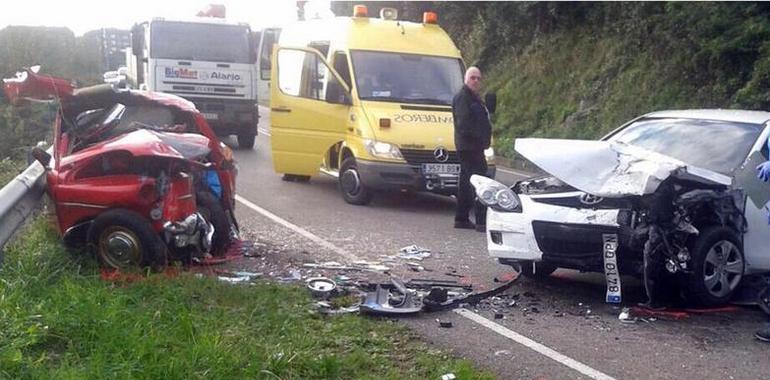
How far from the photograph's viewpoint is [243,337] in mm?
6160

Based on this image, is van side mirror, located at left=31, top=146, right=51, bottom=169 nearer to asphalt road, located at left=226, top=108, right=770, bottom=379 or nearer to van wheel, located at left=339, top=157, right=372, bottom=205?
asphalt road, located at left=226, top=108, right=770, bottom=379

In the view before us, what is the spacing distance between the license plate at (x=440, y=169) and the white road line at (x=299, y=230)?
6.59ft

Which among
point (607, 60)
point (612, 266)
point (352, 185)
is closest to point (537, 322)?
point (612, 266)

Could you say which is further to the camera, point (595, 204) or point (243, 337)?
point (595, 204)

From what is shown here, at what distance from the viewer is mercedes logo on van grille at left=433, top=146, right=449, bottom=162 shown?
1275 cm

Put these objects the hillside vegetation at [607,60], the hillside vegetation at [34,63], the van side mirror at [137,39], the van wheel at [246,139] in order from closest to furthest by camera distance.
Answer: the hillside vegetation at [34,63]
the hillside vegetation at [607,60]
the van wheel at [246,139]
the van side mirror at [137,39]

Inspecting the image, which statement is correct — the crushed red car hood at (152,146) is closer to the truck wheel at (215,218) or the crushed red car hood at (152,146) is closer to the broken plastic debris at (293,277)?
the truck wheel at (215,218)

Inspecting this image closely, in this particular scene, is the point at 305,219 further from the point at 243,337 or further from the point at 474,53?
the point at 474,53

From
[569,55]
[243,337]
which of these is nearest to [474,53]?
[569,55]

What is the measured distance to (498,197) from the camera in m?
8.28

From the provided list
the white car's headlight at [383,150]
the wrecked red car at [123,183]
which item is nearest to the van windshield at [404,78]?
the white car's headlight at [383,150]

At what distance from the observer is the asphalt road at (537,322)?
6289mm

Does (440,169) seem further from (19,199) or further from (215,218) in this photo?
(19,199)

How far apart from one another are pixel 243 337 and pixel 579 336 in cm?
233
